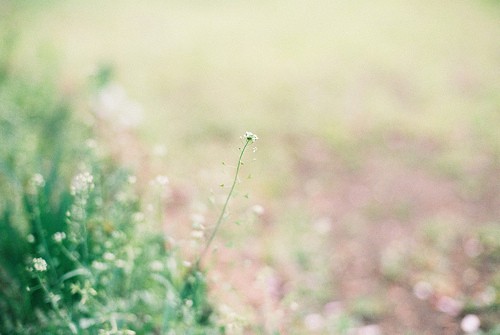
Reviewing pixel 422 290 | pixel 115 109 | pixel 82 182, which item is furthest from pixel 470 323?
pixel 115 109

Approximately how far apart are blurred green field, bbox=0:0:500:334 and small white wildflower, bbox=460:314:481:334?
5cm

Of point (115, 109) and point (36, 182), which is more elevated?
point (115, 109)

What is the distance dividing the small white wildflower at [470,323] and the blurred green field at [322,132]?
54 mm

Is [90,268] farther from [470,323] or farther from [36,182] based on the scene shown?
[470,323]

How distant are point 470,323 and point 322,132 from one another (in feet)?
7.11

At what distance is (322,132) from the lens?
153 inches

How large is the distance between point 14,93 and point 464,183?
3.84 metres

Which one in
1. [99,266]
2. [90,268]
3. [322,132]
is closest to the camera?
[99,266]

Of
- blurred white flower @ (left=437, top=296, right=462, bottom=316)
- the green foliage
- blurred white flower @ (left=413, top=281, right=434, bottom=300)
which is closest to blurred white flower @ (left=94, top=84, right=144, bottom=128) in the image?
the green foliage

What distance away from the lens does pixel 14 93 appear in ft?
10.5

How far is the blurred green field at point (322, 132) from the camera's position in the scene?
2.45 m

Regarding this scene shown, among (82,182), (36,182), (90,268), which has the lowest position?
(90,268)

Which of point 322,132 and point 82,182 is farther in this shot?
point 322,132

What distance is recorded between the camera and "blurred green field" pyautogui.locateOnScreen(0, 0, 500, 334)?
245 centimetres
